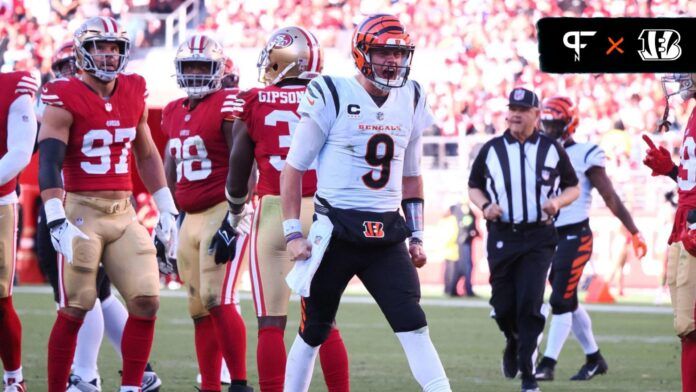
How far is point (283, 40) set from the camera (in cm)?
643

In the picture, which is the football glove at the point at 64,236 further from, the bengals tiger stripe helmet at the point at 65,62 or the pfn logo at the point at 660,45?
the pfn logo at the point at 660,45

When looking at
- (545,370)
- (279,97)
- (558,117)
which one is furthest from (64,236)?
(558,117)

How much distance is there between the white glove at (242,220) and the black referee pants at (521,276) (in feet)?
6.06

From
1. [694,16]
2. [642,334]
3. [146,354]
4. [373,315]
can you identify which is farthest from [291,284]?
[373,315]

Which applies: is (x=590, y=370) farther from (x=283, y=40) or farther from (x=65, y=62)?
(x=65, y=62)

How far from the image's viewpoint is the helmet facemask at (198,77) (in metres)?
7.15

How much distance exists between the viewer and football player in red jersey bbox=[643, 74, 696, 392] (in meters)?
5.93

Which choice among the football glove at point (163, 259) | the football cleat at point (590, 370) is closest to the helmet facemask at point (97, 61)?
the football glove at point (163, 259)

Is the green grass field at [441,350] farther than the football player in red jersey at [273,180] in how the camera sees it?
Yes

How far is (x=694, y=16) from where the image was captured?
233 inches

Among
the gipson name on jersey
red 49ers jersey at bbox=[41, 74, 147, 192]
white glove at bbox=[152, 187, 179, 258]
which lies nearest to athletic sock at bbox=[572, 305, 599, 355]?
white glove at bbox=[152, 187, 179, 258]

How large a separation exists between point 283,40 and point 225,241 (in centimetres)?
110

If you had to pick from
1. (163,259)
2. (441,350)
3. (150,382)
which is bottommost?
(441,350)

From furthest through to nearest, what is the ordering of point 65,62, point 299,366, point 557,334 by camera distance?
point 557,334 < point 65,62 < point 299,366
